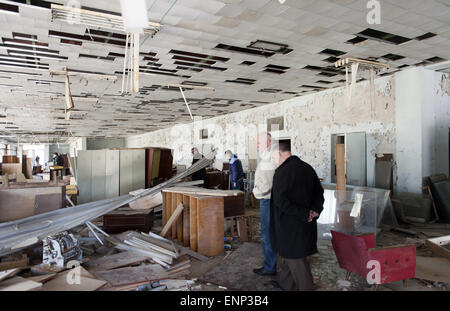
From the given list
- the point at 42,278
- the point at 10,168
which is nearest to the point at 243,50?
the point at 42,278

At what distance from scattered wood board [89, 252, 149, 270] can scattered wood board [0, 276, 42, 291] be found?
0.70m

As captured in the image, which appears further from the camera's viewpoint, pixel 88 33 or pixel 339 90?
pixel 339 90

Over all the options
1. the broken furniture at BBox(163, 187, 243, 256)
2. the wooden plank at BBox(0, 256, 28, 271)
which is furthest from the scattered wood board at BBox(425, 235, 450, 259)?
the wooden plank at BBox(0, 256, 28, 271)

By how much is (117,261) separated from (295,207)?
7.73 feet

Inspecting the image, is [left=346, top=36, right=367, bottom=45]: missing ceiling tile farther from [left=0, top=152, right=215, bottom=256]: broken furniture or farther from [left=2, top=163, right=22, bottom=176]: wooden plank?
[left=2, top=163, right=22, bottom=176]: wooden plank

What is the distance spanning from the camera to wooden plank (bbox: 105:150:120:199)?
674 cm

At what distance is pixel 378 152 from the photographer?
7039 mm

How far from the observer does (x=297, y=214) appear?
267 centimetres

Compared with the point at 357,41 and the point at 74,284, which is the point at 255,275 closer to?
the point at 74,284

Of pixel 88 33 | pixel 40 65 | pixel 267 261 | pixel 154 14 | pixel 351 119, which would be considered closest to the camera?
pixel 267 261
